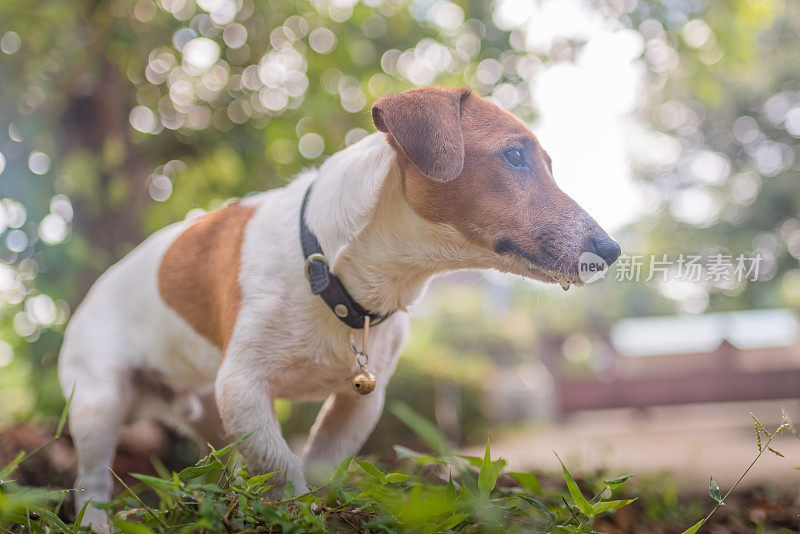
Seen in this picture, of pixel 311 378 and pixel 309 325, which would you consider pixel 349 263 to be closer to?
pixel 309 325

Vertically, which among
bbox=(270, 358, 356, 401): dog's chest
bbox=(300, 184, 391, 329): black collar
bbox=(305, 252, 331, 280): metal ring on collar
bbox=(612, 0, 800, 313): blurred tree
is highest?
bbox=(305, 252, 331, 280): metal ring on collar

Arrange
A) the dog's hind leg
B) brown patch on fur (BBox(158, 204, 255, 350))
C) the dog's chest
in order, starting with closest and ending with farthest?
1. the dog's chest
2. brown patch on fur (BBox(158, 204, 255, 350))
3. the dog's hind leg

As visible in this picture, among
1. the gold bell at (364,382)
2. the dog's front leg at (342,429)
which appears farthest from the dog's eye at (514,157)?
the dog's front leg at (342,429)

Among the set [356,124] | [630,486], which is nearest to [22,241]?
[356,124]

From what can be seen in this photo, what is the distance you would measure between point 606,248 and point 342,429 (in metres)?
1.10

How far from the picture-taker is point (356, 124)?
5.77m

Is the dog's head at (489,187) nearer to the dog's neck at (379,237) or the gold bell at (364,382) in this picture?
the dog's neck at (379,237)

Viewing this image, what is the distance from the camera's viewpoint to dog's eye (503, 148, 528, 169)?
1.95m

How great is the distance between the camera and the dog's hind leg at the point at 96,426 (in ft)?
7.63

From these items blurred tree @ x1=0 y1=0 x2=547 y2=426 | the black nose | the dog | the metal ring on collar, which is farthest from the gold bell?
blurred tree @ x1=0 y1=0 x2=547 y2=426

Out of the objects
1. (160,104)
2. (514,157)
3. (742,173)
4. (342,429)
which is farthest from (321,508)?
(742,173)

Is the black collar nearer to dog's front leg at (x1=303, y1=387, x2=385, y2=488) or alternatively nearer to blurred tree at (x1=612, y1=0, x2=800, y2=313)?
dog's front leg at (x1=303, y1=387, x2=385, y2=488)

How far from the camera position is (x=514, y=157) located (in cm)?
195

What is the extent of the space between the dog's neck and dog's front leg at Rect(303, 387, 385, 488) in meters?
0.39
